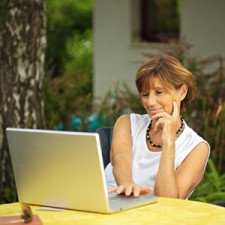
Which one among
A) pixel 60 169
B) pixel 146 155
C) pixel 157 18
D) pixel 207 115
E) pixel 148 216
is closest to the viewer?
pixel 60 169

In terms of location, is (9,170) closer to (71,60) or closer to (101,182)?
(101,182)

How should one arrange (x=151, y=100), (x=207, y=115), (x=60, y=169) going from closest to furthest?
(x=60, y=169) → (x=151, y=100) → (x=207, y=115)

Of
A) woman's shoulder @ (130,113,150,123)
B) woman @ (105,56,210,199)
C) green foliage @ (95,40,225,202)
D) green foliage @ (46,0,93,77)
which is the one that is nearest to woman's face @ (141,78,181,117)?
woman @ (105,56,210,199)

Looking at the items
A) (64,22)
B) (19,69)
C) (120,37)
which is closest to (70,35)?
(64,22)

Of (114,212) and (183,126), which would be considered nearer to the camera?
(114,212)

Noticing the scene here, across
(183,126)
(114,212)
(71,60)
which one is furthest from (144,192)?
(71,60)

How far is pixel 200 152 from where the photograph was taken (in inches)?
124

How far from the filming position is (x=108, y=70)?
33.4ft

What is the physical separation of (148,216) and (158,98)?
1045 millimetres

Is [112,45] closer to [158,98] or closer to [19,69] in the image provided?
[19,69]

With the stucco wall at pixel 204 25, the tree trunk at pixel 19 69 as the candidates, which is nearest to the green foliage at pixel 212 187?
the tree trunk at pixel 19 69

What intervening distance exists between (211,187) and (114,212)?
2528mm

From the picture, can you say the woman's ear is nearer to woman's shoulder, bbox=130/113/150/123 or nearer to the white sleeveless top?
the white sleeveless top

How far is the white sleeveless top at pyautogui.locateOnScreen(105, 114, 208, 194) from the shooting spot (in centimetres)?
322
